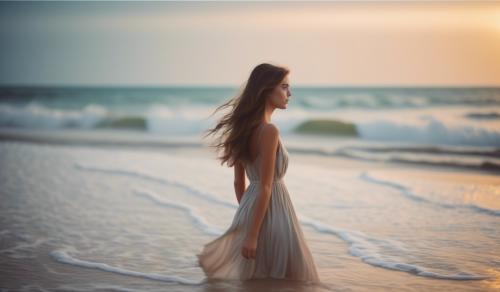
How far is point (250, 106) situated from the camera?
3756mm

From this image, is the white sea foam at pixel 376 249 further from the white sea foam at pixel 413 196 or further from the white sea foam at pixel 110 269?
the white sea foam at pixel 413 196

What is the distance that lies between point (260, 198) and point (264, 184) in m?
0.10

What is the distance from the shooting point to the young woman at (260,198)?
374cm

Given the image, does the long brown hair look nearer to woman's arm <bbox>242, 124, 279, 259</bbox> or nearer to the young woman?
the young woman

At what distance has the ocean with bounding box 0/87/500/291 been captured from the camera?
4.63 meters

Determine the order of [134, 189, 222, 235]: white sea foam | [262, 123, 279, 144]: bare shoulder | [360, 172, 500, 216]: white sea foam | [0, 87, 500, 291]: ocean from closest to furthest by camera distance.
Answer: [262, 123, 279, 144]: bare shoulder, [0, 87, 500, 291]: ocean, [134, 189, 222, 235]: white sea foam, [360, 172, 500, 216]: white sea foam

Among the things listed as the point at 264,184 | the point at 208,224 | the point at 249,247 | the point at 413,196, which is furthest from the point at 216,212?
the point at 264,184

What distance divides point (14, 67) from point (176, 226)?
140ft

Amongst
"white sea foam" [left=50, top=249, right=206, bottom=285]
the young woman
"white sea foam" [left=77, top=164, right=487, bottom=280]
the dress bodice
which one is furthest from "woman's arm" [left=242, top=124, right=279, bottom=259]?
"white sea foam" [left=77, top=164, right=487, bottom=280]

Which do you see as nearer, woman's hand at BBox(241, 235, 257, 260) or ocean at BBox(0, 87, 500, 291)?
woman's hand at BBox(241, 235, 257, 260)

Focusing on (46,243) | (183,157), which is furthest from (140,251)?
(183,157)

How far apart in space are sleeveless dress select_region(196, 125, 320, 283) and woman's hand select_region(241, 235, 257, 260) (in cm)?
17

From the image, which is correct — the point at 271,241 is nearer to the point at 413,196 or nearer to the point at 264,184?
the point at 264,184

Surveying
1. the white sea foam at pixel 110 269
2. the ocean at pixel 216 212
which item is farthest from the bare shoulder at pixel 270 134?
the white sea foam at pixel 110 269
